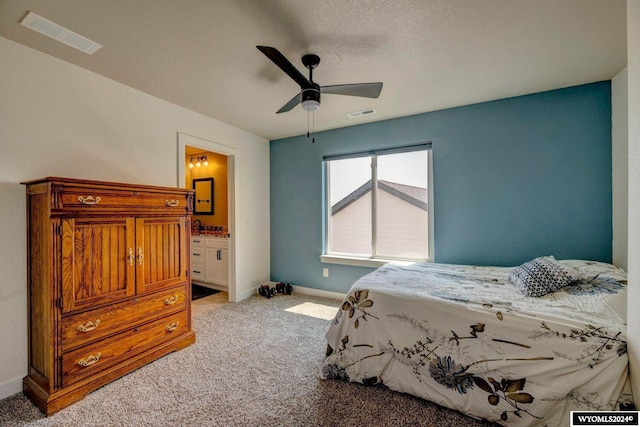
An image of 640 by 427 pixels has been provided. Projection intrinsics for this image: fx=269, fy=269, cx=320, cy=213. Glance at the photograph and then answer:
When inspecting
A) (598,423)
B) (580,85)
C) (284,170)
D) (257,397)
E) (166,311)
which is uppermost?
(580,85)

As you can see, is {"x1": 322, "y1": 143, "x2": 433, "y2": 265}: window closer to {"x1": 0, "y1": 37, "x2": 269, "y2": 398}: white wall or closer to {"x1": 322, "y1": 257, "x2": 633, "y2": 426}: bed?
{"x1": 322, "y1": 257, "x2": 633, "y2": 426}: bed

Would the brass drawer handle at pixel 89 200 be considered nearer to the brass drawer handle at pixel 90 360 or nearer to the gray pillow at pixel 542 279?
the brass drawer handle at pixel 90 360

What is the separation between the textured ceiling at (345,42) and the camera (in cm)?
161

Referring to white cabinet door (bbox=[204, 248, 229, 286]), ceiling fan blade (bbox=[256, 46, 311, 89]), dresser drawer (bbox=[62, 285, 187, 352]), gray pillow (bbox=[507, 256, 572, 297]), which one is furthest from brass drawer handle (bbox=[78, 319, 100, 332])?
gray pillow (bbox=[507, 256, 572, 297])

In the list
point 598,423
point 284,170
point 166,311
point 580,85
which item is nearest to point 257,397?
point 166,311

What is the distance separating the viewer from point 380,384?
193 centimetres

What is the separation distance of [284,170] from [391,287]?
9.43ft

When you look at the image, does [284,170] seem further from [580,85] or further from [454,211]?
[580,85]

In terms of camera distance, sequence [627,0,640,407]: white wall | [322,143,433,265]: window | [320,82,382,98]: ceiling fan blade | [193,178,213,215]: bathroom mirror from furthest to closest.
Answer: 1. [193,178,213,215]: bathroom mirror
2. [322,143,433,265]: window
3. [320,82,382,98]: ceiling fan blade
4. [627,0,640,407]: white wall

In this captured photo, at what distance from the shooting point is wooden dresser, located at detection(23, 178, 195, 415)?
174 cm

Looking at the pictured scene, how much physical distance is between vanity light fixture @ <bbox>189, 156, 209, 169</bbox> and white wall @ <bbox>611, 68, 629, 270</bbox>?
5.48 meters

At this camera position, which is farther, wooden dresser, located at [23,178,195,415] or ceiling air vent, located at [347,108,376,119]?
ceiling air vent, located at [347,108,376,119]

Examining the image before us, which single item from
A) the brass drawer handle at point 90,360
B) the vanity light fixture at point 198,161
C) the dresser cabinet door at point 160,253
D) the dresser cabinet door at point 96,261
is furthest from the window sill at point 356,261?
the vanity light fixture at point 198,161

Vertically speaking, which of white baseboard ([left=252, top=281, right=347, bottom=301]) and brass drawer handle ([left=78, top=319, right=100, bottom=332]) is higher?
brass drawer handle ([left=78, top=319, right=100, bottom=332])
